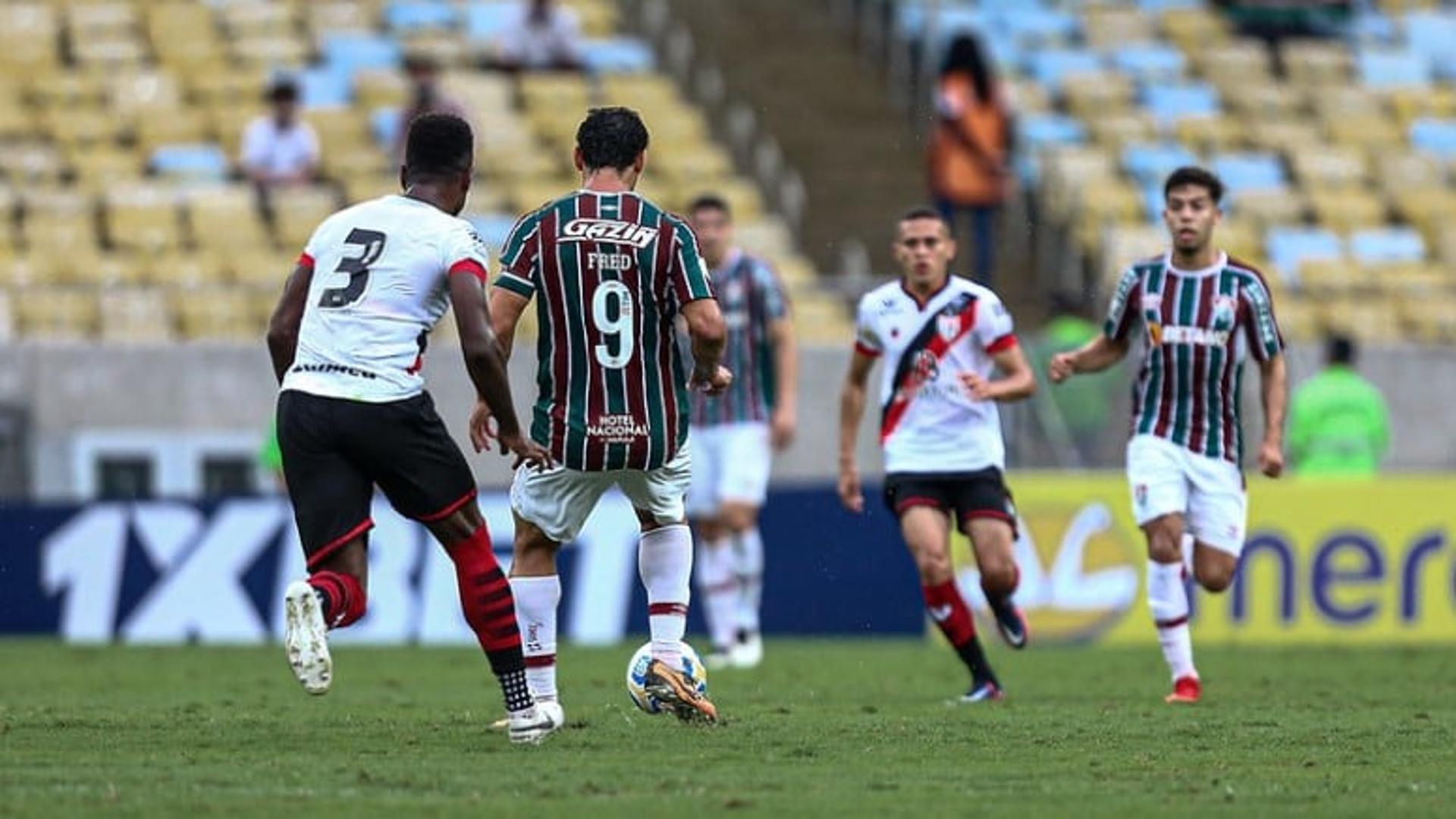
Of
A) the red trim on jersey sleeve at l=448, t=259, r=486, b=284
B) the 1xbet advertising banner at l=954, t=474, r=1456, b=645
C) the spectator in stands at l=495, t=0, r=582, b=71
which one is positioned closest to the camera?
the red trim on jersey sleeve at l=448, t=259, r=486, b=284

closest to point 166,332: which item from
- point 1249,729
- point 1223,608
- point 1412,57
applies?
point 1223,608

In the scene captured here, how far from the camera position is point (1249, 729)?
459 inches

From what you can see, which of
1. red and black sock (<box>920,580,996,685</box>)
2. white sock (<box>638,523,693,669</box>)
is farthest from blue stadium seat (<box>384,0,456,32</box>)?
white sock (<box>638,523,693,669</box>)

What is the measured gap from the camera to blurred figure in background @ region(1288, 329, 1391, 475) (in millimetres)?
20078

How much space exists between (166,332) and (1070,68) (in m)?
10.0

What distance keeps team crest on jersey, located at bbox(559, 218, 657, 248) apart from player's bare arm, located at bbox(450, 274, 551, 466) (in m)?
0.59

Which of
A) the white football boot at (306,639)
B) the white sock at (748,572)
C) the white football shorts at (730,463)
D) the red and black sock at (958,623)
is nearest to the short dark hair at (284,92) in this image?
the white football shorts at (730,463)

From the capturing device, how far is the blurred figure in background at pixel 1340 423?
790 inches

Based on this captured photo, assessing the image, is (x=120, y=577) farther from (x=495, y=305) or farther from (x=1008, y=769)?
(x=1008, y=769)

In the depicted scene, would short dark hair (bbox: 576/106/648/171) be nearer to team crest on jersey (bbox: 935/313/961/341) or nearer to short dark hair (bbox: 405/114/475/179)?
short dark hair (bbox: 405/114/475/179)

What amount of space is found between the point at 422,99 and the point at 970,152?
14.2ft

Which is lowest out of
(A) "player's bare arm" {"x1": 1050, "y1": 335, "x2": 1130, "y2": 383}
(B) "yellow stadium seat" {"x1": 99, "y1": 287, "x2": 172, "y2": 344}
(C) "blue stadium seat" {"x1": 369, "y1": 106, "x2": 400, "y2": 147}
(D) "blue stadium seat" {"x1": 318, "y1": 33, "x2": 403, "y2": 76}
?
(B) "yellow stadium seat" {"x1": 99, "y1": 287, "x2": 172, "y2": 344}

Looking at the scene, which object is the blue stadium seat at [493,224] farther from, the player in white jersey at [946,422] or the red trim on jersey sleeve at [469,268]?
the red trim on jersey sleeve at [469,268]

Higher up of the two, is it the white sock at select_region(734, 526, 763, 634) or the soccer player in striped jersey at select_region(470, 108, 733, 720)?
the soccer player in striped jersey at select_region(470, 108, 733, 720)
